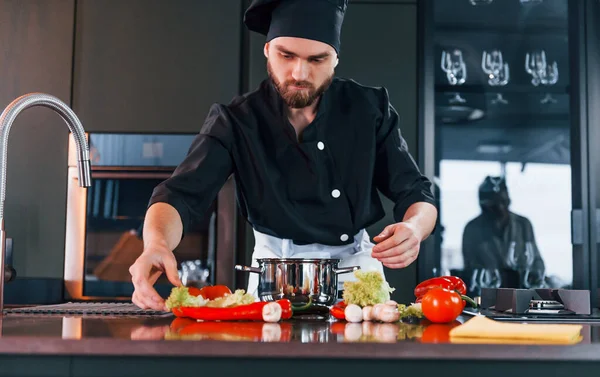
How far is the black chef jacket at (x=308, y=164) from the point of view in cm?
189

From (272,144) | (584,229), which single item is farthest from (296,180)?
(584,229)

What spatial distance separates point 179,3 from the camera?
9.78 feet

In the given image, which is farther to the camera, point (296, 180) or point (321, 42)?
point (296, 180)

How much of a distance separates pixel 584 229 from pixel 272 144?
1.62 m

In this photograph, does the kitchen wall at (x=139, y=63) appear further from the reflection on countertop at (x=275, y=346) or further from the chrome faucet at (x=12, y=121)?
the reflection on countertop at (x=275, y=346)

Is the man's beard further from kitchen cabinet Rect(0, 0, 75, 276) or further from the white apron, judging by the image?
kitchen cabinet Rect(0, 0, 75, 276)

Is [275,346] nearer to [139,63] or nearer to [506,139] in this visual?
[139,63]

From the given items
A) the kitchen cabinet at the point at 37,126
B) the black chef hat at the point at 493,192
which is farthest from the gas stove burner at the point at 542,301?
the kitchen cabinet at the point at 37,126

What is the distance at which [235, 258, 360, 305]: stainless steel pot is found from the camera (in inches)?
51.4

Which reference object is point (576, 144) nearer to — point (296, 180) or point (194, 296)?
point (296, 180)

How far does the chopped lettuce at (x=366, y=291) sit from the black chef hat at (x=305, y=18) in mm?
667

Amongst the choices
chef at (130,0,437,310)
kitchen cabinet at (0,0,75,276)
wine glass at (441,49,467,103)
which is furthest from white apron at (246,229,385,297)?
wine glass at (441,49,467,103)

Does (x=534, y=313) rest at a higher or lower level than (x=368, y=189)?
lower

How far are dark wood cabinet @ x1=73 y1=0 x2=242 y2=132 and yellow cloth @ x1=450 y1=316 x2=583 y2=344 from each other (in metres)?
2.10
